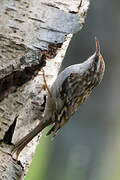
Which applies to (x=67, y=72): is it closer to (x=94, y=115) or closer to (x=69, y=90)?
(x=69, y=90)

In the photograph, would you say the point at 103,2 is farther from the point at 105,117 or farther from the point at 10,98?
the point at 10,98

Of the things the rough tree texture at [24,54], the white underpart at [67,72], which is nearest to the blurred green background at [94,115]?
the white underpart at [67,72]

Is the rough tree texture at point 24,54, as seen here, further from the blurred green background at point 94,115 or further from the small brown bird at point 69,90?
the blurred green background at point 94,115

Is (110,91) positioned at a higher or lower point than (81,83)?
lower

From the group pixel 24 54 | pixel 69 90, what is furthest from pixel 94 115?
pixel 24 54

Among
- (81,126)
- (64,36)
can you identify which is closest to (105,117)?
(81,126)

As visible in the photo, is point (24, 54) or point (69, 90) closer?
point (24, 54)

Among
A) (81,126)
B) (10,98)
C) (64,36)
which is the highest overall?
(64,36)
